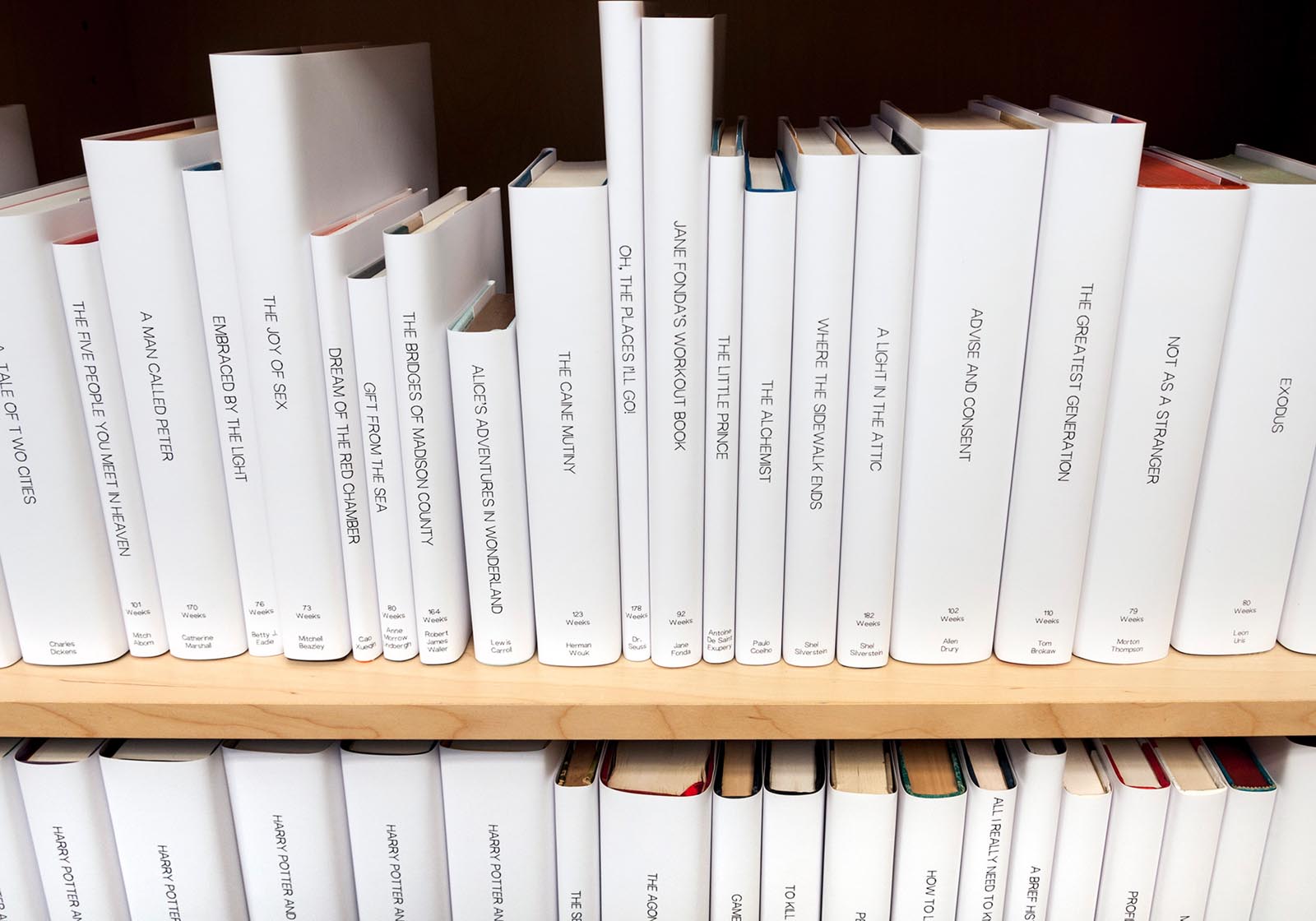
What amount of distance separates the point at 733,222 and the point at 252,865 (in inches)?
20.7

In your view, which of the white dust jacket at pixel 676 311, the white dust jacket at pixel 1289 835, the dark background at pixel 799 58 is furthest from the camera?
the dark background at pixel 799 58

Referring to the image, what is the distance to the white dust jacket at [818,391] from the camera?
0.53m

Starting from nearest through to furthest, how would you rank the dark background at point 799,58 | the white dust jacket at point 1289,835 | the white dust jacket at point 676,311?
the white dust jacket at point 676,311, the white dust jacket at point 1289,835, the dark background at point 799,58

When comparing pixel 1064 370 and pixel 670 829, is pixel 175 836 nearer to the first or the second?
pixel 670 829

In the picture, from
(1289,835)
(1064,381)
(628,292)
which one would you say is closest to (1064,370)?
(1064,381)

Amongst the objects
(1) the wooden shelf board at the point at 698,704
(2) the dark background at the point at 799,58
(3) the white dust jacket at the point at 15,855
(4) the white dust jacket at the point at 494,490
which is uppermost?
(2) the dark background at the point at 799,58

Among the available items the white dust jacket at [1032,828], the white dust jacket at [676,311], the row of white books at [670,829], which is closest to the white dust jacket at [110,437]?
the row of white books at [670,829]

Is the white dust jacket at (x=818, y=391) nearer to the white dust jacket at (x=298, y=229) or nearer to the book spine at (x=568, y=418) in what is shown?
the book spine at (x=568, y=418)

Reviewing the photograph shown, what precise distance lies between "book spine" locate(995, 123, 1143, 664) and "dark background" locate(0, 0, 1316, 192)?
1.20 feet

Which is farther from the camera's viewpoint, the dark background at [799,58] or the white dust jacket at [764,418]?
the dark background at [799,58]

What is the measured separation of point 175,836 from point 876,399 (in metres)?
0.53

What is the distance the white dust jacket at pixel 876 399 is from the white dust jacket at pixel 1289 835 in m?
0.26

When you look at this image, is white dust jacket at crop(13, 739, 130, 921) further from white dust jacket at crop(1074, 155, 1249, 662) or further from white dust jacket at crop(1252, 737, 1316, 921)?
white dust jacket at crop(1252, 737, 1316, 921)

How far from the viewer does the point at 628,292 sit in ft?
1.82
